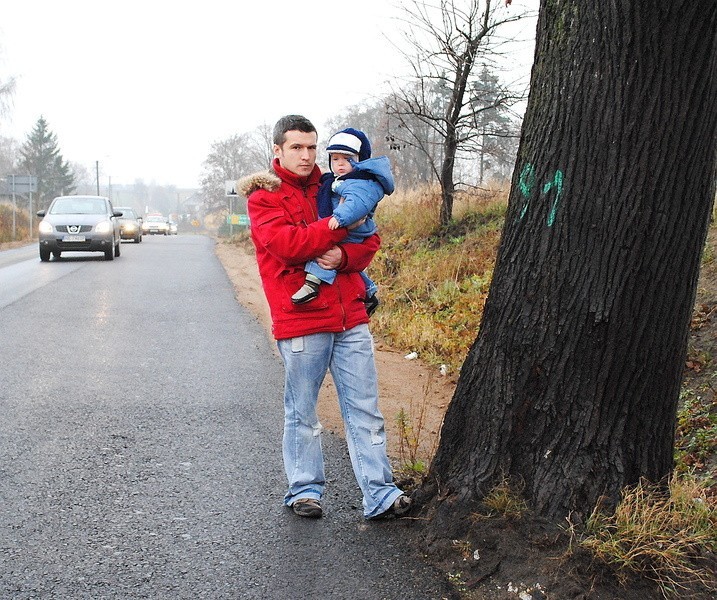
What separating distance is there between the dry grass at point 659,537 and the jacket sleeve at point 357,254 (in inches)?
59.9

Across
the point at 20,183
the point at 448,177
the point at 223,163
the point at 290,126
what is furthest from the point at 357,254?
the point at 223,163

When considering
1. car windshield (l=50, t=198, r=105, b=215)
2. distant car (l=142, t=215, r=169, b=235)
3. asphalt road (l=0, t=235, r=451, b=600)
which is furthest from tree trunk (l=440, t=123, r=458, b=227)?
distant car (l=142, t=215, r=169, b=235)

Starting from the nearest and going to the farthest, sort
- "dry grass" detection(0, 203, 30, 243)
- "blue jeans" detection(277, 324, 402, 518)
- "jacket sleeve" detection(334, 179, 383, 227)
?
"jacket sleeve" detection(334, 179, 383, 227)
"blue jeans" detection(277, 324, 402, 518)
"dry grass" detection(0, 203, 30, 243)

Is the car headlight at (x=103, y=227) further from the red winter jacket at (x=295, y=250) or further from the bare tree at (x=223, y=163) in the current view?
the bare tree at (x=223, y=163)

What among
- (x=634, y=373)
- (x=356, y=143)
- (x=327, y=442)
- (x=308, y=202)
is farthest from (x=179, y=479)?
(x=634, y=373)

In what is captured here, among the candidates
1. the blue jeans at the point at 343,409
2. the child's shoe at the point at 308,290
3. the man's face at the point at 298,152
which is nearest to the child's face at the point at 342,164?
the man's face at the point at 298,152

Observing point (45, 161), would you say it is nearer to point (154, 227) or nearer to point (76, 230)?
point (154, 227)

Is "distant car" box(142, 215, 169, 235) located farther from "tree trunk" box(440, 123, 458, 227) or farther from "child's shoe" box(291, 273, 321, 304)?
"child's shoe" box(291, 273, 321, 304)

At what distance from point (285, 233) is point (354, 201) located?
339mm

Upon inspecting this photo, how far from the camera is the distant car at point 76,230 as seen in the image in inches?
886

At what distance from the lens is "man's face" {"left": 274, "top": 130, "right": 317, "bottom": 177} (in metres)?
4.06

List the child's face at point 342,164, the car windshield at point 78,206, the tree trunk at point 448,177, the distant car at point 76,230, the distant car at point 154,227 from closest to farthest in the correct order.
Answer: the child's face at point 342,164 → the tree trunk at point 448,177 → the distant car at point 76,230 → the car windshield at point 78,206 → the distant car at point 154,227

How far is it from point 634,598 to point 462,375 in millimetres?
1230

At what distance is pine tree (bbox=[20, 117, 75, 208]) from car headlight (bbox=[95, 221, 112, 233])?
3043 inches
